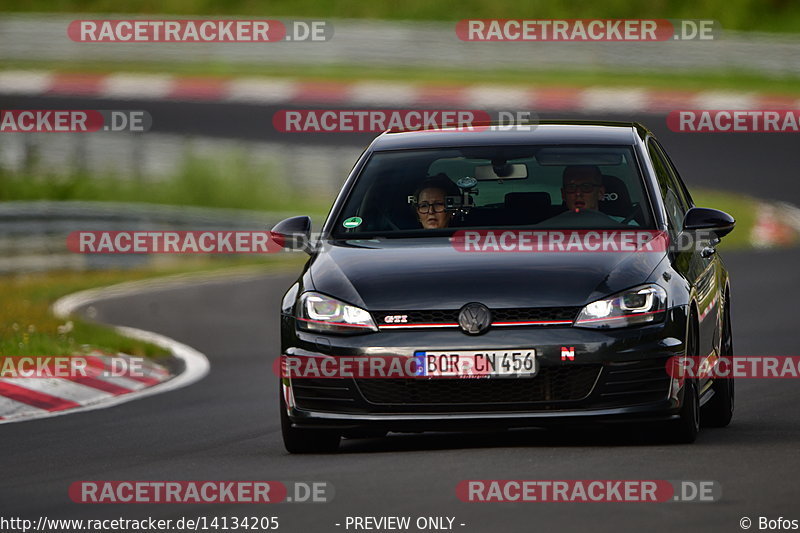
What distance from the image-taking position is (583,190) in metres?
9.32

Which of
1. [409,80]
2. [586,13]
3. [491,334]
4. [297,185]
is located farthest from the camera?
[586,13]

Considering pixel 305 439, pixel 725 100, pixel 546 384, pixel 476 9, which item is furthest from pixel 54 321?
pixel 476 9

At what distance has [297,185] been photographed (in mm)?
30266

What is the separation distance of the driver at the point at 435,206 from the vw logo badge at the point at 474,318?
1.15m

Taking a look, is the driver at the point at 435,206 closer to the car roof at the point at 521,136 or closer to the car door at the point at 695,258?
the car roof at the point at 521,136

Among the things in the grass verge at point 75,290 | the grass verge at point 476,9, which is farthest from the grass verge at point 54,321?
the grass verge at point 476,9

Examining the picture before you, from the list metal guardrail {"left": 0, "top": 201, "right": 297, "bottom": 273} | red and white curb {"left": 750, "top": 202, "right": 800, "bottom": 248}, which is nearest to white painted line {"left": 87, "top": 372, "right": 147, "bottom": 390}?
metal guardrail {"left": 0, "top": 201, "right": 297, "bottom": 273}

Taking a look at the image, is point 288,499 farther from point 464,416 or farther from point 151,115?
point 151,115

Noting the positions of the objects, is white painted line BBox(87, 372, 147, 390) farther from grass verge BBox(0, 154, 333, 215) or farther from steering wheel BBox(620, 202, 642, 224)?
grass verge BBox(0, 154, 333, 215)

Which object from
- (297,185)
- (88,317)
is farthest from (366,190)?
(297,185)

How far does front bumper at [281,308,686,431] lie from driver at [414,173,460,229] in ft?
3.85

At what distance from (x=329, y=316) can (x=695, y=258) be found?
2035 mm

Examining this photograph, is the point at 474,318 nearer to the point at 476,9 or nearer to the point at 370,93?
the point at 370,93

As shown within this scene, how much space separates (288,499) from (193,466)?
1.36 metres
